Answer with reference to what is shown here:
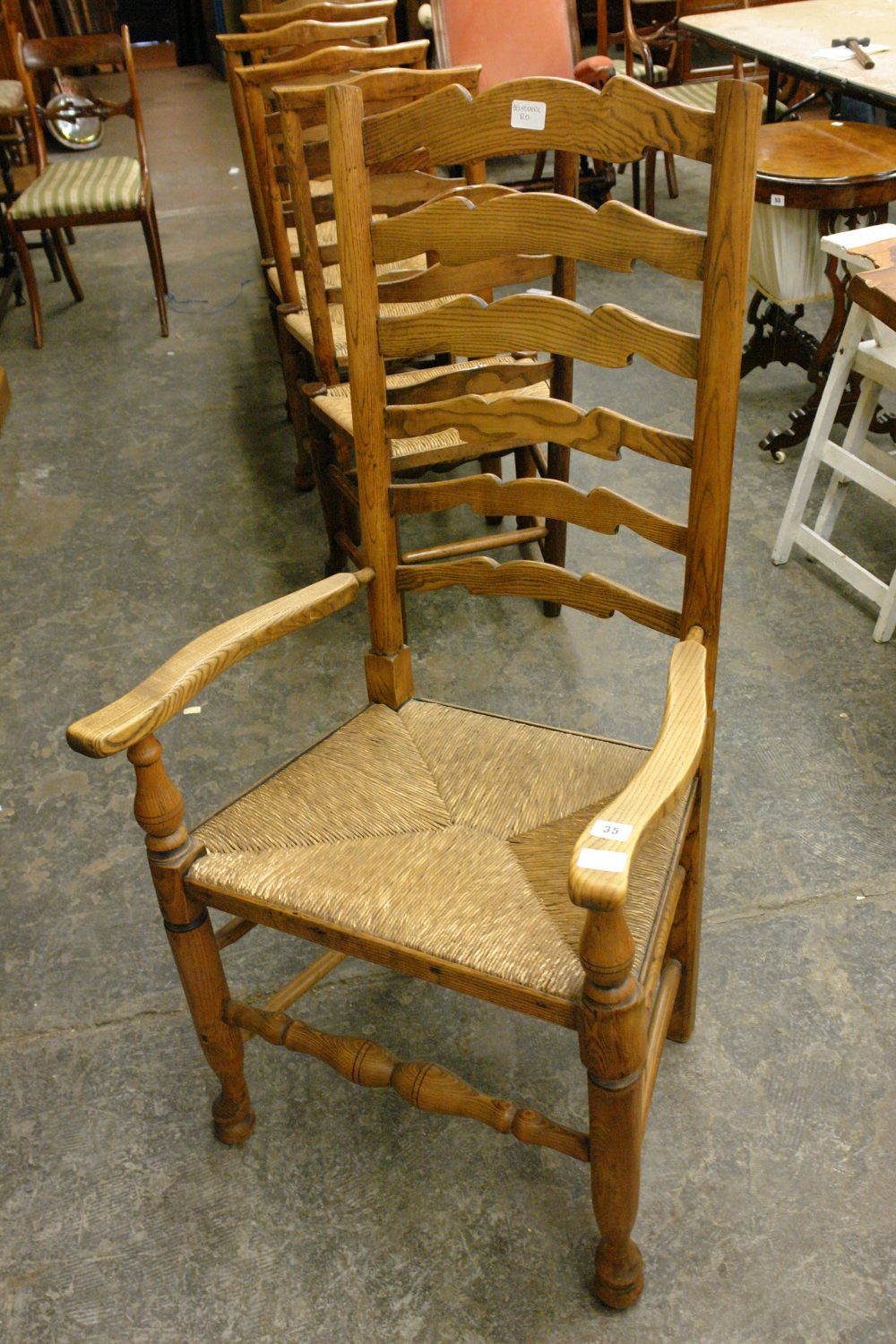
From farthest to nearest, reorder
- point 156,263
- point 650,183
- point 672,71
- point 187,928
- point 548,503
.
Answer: point 672,71 → point 650,183 → point 156,263 → point 548,503 → point 187,928

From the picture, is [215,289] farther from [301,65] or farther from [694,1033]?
[694,1033]

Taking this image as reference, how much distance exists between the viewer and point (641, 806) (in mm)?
952

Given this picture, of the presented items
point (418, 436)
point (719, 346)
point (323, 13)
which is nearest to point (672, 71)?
point (323, 13)

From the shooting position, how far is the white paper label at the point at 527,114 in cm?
117

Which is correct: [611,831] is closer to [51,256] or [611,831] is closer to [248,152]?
[248,152]

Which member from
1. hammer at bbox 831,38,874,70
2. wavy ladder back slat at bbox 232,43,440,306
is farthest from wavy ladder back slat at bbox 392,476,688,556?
hammer at bbox 831,38,874,70

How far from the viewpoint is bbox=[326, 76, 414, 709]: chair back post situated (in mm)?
1197

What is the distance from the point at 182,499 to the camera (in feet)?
9.90

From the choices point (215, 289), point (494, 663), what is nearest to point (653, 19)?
point (215, 289)

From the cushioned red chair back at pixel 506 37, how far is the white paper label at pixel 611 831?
3953 millimetres

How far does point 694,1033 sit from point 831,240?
5.15ft

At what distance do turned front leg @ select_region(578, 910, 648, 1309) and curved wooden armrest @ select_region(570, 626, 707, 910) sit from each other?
0.05 metres

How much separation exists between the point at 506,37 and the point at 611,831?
13.6 feet

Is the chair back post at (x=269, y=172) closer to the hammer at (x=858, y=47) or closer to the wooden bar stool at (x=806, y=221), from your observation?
the wooden bar stool at (x=806, y=221)
